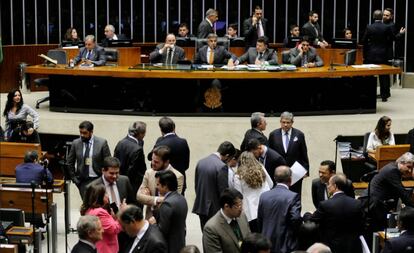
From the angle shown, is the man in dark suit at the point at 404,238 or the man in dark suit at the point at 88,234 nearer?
the man in dark suit at the point at 88,234

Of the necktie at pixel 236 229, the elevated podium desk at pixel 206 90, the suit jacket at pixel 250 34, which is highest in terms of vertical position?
the suit jacket at pixel 250 34

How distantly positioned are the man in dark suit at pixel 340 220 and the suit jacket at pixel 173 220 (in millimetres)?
1410

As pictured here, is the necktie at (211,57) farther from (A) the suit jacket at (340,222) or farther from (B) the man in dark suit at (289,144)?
(A) the suit jacket at (340,222)

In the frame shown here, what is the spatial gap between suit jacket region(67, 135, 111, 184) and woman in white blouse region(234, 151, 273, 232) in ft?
8.30

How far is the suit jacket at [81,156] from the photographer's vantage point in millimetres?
14055

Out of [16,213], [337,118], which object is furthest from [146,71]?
[16,213]

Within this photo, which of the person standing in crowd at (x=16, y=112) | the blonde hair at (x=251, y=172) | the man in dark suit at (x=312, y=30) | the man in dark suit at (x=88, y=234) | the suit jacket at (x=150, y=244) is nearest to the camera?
the man in dark suit at (x=88, y=234)

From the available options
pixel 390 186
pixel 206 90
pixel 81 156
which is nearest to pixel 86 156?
pixel 81 156

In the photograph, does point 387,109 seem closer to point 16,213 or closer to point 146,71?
point 146,71

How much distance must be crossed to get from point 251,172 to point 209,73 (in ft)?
19.5

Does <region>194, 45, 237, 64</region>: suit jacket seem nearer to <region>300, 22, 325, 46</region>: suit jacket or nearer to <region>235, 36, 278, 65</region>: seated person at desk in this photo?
<region>235, 36, 278, 65</region>: seated person at desk

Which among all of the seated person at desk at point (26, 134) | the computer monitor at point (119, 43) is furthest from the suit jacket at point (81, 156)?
the computer monitor at point (119, 43)

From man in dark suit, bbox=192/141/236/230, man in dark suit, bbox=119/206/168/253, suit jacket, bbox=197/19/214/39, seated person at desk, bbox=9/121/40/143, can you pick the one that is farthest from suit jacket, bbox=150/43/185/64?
man in dark suit, bbox=119/206/168/253

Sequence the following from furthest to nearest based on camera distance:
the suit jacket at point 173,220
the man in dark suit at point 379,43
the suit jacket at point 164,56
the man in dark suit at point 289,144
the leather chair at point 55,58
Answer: the man in dark suit at point 379,43, the leather chair at point 55,58, the suit jacket at point 164,56, the man in dark suit at point 289,144, the suit jacket at point 173,220
